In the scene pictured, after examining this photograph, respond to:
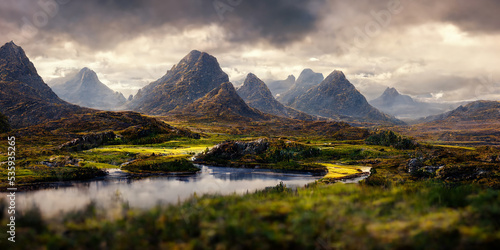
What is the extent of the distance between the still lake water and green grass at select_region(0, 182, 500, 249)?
371 inches

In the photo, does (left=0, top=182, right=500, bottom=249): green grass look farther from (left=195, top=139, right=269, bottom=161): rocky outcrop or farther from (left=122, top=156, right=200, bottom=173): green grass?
(left=195, top=139, right=269, bottom=161): rocky outcrop

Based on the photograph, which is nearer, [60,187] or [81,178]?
[60,187]

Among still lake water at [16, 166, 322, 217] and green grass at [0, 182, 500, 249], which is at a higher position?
green grass at [0, 182, 500, 249]

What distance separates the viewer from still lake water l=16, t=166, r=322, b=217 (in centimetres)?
2830

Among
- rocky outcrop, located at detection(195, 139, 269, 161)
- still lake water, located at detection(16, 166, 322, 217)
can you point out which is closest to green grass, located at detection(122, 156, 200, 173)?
still lake water, located at detection(16, 166, 322, 217)

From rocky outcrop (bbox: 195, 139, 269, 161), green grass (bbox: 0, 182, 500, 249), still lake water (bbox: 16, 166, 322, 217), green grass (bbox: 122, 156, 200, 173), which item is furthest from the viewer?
rocky outcrop (bbox: 195, 139, 269, 161)

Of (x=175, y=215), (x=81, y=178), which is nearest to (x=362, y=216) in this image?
(x=175, y=215)

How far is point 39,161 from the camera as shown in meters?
50.8

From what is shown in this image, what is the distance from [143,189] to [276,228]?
1279 inches

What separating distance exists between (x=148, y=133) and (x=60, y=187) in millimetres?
97212

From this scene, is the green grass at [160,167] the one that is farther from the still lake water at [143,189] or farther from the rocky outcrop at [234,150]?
the rocky outcrop at [234,150]

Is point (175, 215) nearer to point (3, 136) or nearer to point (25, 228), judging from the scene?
point (25, 228)

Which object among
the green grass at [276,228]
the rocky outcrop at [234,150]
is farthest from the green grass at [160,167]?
the green grass at [276,228]

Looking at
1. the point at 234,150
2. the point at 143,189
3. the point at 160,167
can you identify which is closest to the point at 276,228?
the point at 143,189
